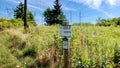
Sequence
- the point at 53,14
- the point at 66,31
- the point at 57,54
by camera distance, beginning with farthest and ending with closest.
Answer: the point at 53,14, the point at 57,54, the point at 66,31

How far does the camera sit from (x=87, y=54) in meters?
6.96

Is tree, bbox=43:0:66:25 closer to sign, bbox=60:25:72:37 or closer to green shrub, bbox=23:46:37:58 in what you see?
green shrub, bbox=23:46:37:58

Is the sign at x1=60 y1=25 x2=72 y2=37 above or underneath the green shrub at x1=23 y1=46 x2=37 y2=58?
above

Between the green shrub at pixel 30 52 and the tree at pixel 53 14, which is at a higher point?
the tree at pixel 53 14

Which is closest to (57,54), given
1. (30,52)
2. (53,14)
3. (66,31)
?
(30,52)

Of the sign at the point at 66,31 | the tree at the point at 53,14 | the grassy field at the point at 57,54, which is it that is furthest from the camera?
the tree at the point at 53,14

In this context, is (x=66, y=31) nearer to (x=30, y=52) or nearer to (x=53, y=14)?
(x=30, y=52)

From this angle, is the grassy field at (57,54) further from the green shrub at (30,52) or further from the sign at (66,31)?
the sign at (66,31)

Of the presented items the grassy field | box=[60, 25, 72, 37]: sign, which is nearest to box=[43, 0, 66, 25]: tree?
the grassy field

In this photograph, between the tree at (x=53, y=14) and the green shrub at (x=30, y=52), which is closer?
the green shrub at (x=30, y=52)

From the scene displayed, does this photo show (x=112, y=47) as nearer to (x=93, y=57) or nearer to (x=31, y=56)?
(x=93, y=57)

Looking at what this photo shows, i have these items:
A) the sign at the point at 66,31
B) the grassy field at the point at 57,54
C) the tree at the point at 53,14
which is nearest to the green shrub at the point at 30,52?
the grassy field at the point at 57,54

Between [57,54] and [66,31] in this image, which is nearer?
[66,31]

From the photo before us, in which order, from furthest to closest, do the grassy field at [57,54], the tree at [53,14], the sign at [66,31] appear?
the tree at [53,14] < the grassy field at [57,54] < the sign at [66,31]
